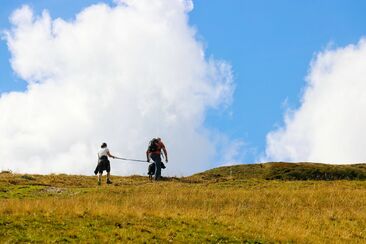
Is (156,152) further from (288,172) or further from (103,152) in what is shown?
(288,172)

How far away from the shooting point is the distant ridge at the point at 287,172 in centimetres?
4422

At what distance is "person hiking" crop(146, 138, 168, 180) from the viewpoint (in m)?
39.8

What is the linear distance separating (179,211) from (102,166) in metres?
14.6

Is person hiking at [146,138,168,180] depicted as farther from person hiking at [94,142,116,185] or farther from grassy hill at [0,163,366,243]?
person hiking at [94,142,116,185]

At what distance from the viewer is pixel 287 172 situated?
4538 centimetres

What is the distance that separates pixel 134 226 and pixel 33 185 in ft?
56.8

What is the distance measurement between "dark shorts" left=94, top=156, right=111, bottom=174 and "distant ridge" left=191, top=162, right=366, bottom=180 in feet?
24.3

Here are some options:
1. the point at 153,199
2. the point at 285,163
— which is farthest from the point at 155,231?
the point at 285,163

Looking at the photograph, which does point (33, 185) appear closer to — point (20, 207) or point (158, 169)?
point (158, 169)

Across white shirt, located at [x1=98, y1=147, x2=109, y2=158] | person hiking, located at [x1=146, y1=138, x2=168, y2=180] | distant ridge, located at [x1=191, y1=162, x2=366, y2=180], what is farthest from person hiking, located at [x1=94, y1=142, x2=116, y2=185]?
distant ridge, located at [x1=191, y1=162, x2=366, y2=180]

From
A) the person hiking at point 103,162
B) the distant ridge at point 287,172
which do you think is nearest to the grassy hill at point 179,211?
the person hiking at point 103,162

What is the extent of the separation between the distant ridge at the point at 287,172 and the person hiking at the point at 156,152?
3.94 m

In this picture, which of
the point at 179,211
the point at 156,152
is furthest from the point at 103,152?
the point at 179,211

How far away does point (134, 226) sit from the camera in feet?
68.4
